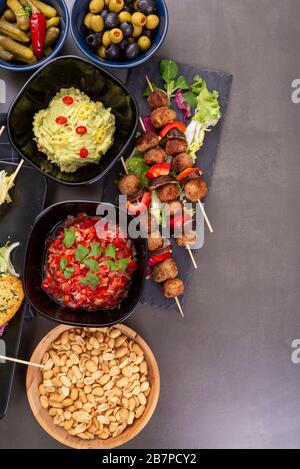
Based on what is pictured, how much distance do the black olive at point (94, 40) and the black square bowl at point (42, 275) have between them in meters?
0.92

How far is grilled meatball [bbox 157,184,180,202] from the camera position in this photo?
9.58 feet

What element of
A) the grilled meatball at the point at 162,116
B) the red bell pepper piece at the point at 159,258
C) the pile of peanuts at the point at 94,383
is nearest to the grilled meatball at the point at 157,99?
the grilled meatball at the point at 162,116

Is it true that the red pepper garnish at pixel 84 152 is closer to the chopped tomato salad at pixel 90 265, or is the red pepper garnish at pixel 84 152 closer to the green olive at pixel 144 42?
the chopped tomato salad at pixel 90 265

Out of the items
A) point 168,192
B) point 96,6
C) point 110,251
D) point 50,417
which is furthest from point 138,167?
point 50,417

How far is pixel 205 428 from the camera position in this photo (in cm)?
325

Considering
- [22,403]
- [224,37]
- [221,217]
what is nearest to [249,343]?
[221,217]

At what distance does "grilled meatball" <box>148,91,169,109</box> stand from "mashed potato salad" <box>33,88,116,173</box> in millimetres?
285

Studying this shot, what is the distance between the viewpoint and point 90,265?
2660mm

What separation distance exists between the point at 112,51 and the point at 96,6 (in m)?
0.28

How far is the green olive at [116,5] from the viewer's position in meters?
2.74

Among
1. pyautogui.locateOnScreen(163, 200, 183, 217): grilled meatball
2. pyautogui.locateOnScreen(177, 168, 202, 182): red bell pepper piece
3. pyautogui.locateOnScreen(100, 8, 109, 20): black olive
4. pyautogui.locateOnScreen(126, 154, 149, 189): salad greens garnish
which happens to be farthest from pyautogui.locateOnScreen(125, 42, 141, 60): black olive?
pyautogui.locateOnScreen(163, 200, 183, 217): grilled meatball

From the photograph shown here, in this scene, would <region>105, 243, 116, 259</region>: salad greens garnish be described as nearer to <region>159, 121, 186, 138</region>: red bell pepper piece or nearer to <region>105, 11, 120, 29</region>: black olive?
<region>159, 121, 186, 138</region>: red bell pepper piece
